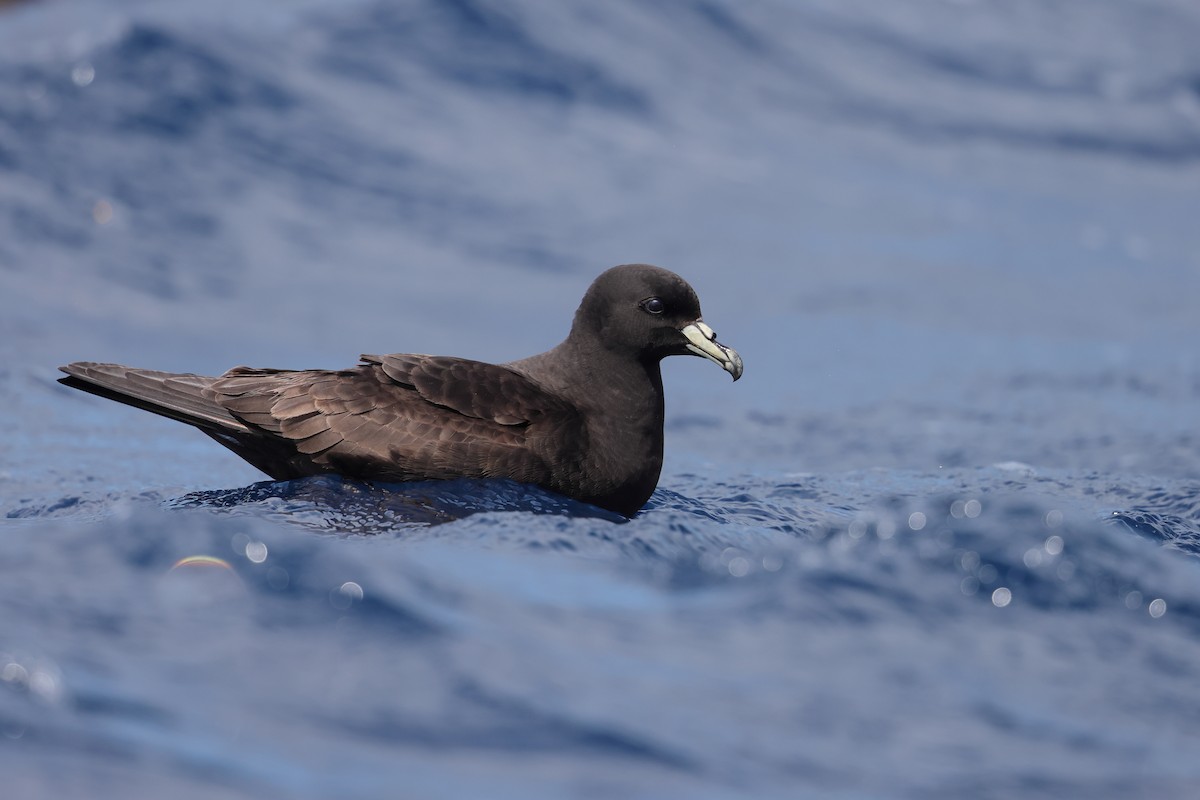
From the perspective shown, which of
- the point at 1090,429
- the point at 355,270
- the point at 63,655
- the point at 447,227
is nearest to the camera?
the point at 63,655

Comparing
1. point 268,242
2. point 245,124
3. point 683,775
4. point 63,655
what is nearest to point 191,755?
point 63,655

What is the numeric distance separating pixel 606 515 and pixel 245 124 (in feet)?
29.5

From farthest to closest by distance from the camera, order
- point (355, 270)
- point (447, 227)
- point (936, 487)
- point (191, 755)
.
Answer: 1. point (447, 227)
2. point (355, 270)
3. point (936, 487)
4. point (191, 755)

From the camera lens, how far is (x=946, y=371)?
11.3 metres

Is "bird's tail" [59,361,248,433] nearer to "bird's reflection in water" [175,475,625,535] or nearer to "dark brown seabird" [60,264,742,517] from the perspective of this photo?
"dark brown seabird" [60,264,742,517]

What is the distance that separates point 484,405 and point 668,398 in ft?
16.5

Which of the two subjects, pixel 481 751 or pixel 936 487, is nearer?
pixel 481 751

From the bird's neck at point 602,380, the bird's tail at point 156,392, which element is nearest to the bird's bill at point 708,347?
the bird's neck at point 602,380

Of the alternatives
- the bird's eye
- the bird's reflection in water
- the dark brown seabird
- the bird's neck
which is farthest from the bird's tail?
the bird's eye

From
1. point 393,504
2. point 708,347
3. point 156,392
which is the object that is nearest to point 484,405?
point 393,504

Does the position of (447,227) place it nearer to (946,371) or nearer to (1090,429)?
(946,371)

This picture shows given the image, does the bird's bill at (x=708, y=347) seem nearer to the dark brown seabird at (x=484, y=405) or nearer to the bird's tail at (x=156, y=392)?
the dark brown seabird at (x=484, y=405)

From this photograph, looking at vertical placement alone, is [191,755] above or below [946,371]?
below

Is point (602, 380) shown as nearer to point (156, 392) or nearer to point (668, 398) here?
point (156, 392)
